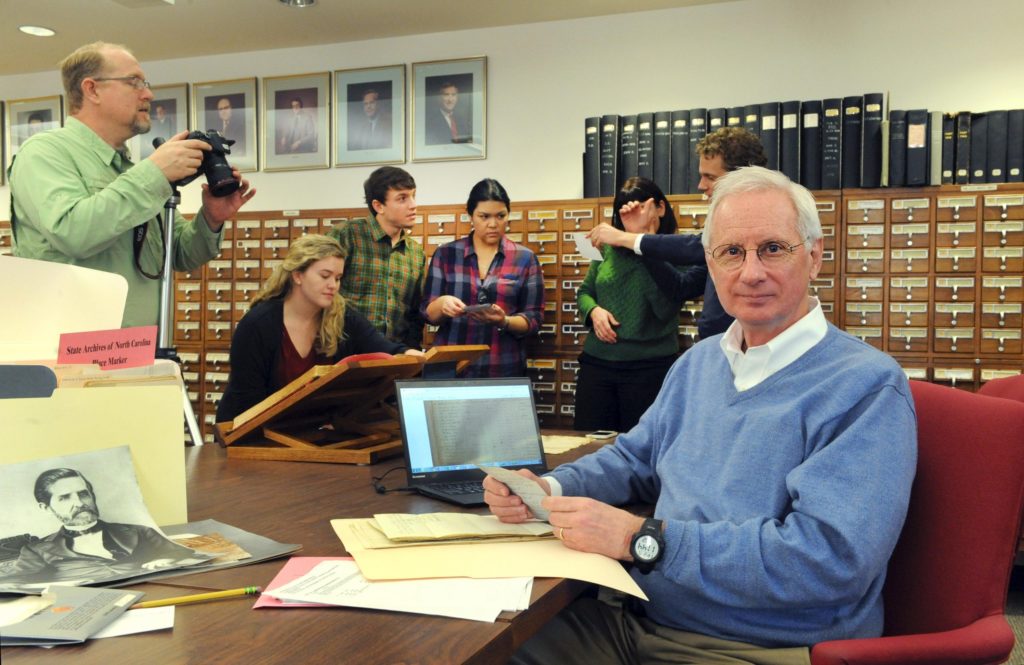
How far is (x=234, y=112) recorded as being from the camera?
5.91 m

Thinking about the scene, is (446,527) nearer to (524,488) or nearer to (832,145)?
(524,488)

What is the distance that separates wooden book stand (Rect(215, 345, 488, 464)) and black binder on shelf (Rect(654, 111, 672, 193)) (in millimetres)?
2568

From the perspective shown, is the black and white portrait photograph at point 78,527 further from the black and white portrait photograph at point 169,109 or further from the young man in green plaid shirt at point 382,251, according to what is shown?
the black and white portrait photograph at point 169,109

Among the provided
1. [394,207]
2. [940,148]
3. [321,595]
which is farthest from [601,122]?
[321,595]

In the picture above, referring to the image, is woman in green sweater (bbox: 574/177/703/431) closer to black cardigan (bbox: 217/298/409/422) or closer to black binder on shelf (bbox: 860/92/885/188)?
black binder on shelf (bbox: 860/92/885/188)

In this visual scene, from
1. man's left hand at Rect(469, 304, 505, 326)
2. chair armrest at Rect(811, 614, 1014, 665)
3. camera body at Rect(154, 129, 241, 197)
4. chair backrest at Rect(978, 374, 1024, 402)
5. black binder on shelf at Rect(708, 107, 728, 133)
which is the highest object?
black binder on shelf at Rect(708, 107, 728, 133)

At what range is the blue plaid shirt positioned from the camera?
4.18m

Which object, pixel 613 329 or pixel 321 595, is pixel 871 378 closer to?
pixel 321 595

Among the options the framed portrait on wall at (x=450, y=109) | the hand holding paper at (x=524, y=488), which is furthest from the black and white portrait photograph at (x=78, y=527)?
the framed portrait on wall at (x=450, y=109)

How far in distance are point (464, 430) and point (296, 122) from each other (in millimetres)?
4395

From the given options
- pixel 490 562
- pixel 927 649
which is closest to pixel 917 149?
pixel 927 649

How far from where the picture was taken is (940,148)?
4.54 m

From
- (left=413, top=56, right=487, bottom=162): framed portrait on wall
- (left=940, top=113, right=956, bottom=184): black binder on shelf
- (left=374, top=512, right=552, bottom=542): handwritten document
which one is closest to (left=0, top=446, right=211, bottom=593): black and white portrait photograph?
(left=374, top=512, right=552, bottom=542): handwritten document

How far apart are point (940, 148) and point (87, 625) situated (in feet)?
15.2
